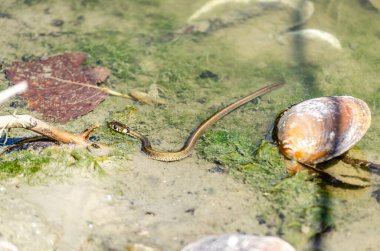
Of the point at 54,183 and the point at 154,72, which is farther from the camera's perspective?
the point at 154,72

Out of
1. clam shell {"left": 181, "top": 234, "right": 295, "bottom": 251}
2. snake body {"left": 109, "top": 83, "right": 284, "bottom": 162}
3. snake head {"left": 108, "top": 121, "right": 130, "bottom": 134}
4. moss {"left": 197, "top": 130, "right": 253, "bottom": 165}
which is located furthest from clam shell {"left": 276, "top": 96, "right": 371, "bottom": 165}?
snake head {"left": 108, "top": 121, "right": 130, "bottom": 134}

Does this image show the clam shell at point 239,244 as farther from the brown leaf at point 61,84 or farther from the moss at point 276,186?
the brown leaf at point 61,84

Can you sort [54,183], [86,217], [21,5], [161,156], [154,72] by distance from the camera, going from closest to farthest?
[86,217] → [54,183] → [161,156] → [154,72] → [21,5]

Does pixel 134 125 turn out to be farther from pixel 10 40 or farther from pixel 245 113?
pixel 10 40

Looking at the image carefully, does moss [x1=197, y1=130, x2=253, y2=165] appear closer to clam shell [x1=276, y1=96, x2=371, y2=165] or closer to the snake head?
clam shell [x1=276, y1=96, x2=371, y2=165]

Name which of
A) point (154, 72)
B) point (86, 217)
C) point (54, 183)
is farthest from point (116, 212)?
point (154, 72)

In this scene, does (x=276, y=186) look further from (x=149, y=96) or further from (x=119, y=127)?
(x=149, y=96)

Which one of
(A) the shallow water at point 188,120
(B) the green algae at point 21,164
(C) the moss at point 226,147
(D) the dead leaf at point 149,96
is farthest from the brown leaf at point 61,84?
(C) the moss at point 226,147
